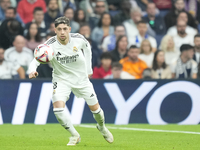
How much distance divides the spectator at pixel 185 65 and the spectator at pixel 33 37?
433cm

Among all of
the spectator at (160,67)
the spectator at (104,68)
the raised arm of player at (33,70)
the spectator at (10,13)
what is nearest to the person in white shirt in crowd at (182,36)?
the spectator at (160,67)

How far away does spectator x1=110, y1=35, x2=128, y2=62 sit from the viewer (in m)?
13.1

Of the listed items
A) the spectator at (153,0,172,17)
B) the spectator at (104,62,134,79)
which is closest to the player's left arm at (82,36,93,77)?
the spectator at (104,62,134,79)

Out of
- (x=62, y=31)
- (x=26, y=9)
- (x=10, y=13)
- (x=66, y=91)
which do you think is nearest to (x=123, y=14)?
(x=26, y=9)

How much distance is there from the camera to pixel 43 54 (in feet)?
23.0

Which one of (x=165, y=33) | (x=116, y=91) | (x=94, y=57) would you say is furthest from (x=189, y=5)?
(x=116, y=91)

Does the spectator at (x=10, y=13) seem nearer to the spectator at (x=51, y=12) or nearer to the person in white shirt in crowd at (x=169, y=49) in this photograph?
the spectator at (x=51, y=12)

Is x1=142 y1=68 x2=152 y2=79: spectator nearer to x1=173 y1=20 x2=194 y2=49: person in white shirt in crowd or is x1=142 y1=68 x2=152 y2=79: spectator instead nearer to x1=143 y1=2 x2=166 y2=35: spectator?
x1=173 y1=20 x2=194 y2=49: person in white shirt in crowd

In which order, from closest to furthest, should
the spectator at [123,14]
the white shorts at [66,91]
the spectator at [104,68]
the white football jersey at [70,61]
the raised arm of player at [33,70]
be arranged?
the raised arm of player at [33,70]
the white shorts at [66,91]
the white football jersey at [70,61]
the spectator at [104,68]
the spectator at [123,14]

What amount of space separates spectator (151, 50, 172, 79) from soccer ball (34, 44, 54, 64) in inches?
231

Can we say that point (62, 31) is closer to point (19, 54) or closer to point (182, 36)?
point (19, 54)

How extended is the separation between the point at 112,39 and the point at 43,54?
7.08 m

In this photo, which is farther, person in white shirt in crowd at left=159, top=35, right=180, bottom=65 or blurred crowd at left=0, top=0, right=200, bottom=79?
person in white shirt in crowd at left=159, top=35, right=180, bottom=65

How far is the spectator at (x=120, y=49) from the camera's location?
13102 mm
